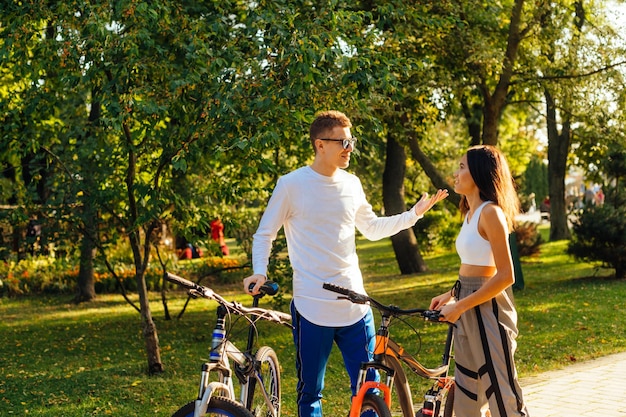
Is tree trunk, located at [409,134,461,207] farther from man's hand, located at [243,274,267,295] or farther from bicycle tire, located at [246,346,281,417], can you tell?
man's hand, located at [243,274,267,295]

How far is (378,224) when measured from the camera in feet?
17.2

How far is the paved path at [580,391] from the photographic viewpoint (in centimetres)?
707

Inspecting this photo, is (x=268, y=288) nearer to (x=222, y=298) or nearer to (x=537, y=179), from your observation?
(x=222, y=298)

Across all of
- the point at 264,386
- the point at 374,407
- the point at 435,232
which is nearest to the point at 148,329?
the point at 264,386

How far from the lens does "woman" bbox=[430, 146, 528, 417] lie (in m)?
4.20

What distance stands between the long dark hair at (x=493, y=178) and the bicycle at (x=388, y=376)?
2.04 ft

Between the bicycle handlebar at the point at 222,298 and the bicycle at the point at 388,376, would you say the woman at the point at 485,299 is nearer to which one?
the bicycle at the point at 388,376

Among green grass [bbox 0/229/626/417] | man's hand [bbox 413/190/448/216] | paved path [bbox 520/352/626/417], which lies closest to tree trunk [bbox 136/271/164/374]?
green grass [bbox 0/229/626/417]

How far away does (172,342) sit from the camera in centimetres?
1288

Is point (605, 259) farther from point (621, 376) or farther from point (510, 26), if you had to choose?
point (621, 376)

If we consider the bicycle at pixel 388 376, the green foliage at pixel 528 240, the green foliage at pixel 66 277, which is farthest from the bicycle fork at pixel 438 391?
the green foliage at pixel 528 240

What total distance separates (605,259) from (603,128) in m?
2.63

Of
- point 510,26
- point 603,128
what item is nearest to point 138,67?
point 510,26

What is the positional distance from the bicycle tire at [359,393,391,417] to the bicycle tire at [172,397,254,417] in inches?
23.6
